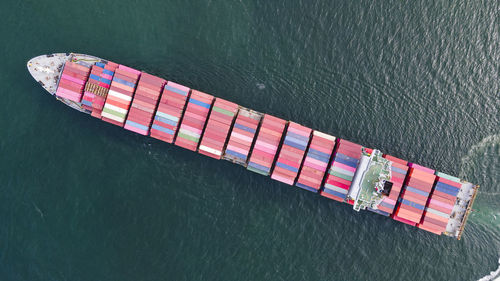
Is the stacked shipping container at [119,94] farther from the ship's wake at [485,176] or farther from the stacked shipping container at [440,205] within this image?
the ship's wake at [485,176]

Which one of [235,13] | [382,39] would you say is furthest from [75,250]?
[382,39]

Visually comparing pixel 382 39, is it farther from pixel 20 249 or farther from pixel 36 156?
pixel 20 249

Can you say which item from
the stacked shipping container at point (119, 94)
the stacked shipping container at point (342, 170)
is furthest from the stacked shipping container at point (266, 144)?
the stacked shipping container at point (119, 94)

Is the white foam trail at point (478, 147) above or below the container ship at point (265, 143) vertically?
above

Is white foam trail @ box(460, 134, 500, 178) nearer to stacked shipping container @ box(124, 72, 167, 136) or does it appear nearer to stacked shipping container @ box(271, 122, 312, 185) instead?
stacked shipping container @ box(271, 122, 312, 185)

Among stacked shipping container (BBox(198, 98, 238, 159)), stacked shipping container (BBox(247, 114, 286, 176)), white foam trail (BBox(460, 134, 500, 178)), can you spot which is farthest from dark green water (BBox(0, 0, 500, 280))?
stacked shipping container (BBox(247, 114, 286, 176))

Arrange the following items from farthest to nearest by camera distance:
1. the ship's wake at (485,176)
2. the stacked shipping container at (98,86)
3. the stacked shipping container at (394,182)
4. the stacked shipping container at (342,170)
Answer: the ship's wake at (485,176)
the stacked shipping container at (98,86)
the stacked shipping container at (342,170)
the stacked shipping container at (394,182)

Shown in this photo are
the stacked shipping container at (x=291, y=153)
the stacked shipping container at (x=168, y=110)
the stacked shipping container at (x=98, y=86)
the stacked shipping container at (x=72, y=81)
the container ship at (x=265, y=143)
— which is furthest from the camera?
the stacked shipping container at (x=72, y=81)
